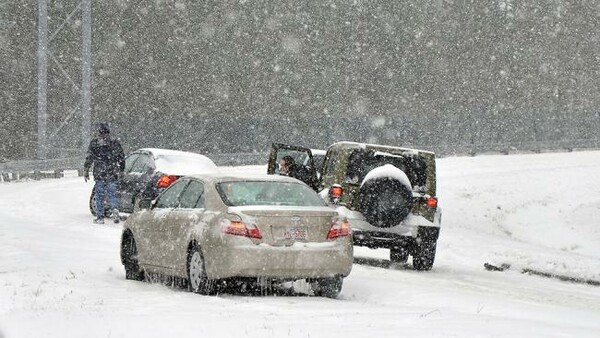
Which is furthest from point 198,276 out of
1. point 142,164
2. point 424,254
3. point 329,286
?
point 142,164

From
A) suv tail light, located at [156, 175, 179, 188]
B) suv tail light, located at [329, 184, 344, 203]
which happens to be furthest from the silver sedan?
suv tail light, located at [156, 175, 179, 188]

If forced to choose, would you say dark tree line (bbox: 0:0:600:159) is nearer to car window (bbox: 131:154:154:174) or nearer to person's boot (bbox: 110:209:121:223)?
car window (bbox: 131:154:154:174)

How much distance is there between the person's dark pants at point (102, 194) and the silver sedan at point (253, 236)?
869 centimetres

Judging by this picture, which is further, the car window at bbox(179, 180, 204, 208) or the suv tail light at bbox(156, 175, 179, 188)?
the suv tail light at bbox(156, 175, 179, 188)

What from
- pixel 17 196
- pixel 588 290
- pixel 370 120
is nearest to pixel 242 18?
pixel 370 120

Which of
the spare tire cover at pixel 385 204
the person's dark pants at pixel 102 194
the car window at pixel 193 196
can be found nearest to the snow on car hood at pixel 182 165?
the person's dark pants at pixel 102 194

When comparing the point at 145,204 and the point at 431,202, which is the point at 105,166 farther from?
the point at 145,204

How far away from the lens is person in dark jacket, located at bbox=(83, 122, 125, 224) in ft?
70.8

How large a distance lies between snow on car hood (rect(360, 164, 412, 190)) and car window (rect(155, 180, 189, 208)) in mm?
3633

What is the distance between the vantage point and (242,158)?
47000 millimetres

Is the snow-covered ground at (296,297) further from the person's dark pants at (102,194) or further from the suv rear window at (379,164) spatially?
the suv rear window at (379,164)

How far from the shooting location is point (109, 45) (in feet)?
207

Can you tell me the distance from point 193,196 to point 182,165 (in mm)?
8696

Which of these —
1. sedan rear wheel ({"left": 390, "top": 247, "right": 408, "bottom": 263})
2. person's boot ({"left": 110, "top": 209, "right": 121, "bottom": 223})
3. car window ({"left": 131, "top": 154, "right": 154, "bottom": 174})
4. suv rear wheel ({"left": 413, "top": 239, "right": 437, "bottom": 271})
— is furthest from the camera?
person's boot ({"left": 110, "top": 209, "right": 121, "bottom": 223})
